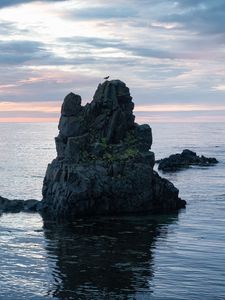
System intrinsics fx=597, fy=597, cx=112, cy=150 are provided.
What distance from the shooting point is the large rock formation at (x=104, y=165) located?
7981cm

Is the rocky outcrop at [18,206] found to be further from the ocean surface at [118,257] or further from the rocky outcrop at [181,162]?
the rocky outcrop at [181,162]

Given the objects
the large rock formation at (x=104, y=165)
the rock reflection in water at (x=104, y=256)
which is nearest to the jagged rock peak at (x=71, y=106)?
the large rock formation at (x=104, y=165)

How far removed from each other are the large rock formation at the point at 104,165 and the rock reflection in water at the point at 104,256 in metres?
3.33

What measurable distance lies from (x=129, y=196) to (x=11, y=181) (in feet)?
167

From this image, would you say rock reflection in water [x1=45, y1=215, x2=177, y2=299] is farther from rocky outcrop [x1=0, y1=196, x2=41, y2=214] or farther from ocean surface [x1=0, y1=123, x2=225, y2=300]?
rocky outcrop [x1=0, y1=196, x2=41, y2=214]

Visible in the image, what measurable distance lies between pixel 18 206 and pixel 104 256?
101ft

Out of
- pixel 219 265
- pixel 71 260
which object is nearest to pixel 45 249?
pixel 71 260

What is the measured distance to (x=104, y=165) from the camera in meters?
83.6

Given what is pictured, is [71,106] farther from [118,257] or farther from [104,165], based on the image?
[118,257]

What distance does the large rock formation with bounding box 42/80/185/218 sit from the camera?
79.8m

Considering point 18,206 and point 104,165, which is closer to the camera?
point 104,165

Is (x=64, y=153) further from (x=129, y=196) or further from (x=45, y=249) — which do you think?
(x=45, y=249)

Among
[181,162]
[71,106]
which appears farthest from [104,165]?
[181,162]

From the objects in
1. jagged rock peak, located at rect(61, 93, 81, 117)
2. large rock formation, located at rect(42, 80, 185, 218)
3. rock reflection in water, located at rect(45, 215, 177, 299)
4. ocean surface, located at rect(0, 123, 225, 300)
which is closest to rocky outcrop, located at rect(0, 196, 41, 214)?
large rock formation, located at rect(42, 80, 185, 218)
